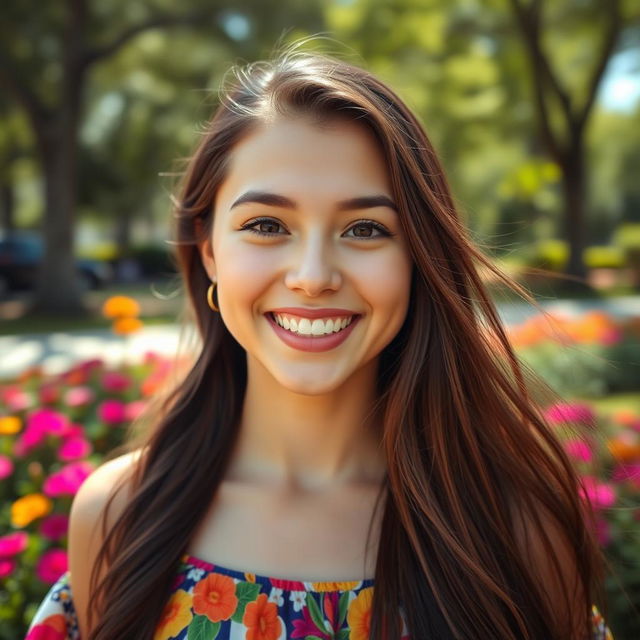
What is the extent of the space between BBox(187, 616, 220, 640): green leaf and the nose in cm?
70

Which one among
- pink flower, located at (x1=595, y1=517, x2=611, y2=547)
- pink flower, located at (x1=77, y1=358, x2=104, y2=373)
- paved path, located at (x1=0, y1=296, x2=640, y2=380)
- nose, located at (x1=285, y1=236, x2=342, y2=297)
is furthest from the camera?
paved path, located at (x1=0, y1=296, x2=640, y2=380)

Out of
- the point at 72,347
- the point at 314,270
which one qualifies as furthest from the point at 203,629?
the point at 72,347

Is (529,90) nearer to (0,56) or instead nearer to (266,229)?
(0,56)

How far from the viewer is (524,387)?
5.65 feet

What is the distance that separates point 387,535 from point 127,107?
2855 cm

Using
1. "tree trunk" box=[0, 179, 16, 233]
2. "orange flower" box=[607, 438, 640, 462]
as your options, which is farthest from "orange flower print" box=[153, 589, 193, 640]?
"tree trunk" box=[0, 179, 16, 233]

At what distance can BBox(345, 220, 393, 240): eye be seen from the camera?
1.49m

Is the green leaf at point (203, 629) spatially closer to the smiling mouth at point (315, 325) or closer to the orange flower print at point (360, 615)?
the orange flower print at point (360, 615)

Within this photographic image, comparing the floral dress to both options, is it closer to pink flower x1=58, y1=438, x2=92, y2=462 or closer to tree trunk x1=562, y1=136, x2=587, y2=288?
pink flower x1=58, y1=438, x2=92, y2=462

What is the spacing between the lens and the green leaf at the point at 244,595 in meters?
1.47

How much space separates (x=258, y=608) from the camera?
1478 mm

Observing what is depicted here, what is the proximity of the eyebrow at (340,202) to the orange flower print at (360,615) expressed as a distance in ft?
2.63

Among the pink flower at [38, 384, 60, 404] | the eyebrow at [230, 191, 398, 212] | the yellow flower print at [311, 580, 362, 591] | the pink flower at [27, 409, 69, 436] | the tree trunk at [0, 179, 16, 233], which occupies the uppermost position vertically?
the eyebrow at [230, 191, 398, 212]

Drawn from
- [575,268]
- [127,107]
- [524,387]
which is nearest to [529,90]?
[575,268]
